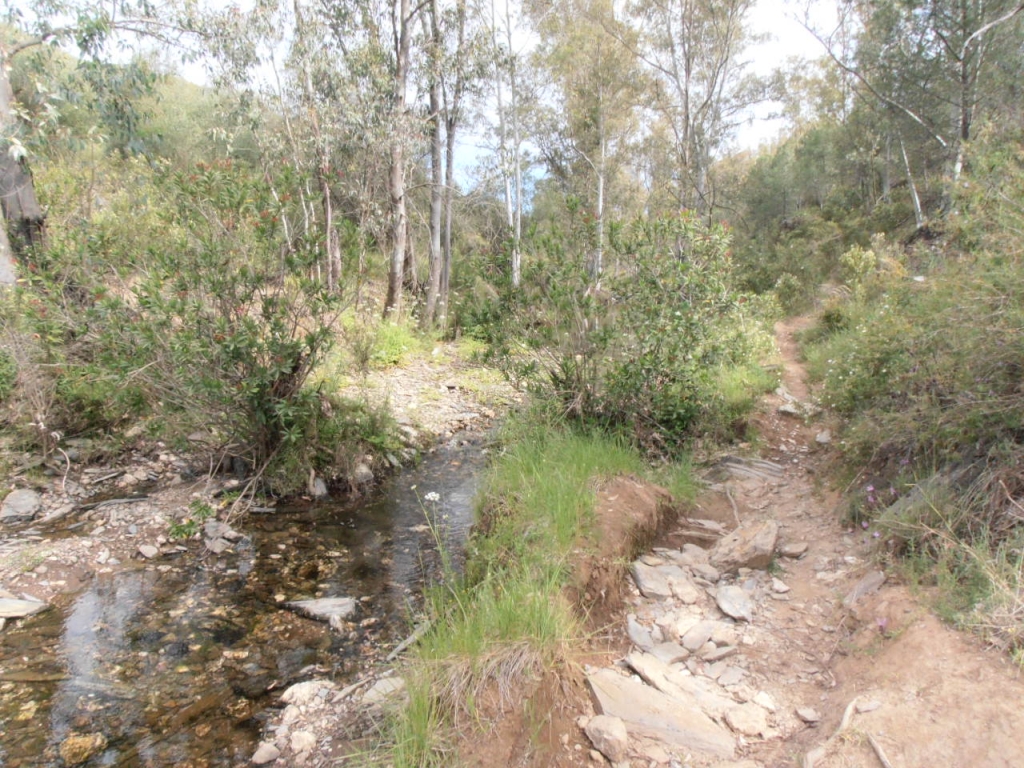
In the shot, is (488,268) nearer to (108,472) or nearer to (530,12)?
(108,472)

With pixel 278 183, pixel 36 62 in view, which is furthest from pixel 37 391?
pixel 36 62

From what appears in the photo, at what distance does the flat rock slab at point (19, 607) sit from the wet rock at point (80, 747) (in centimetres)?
151

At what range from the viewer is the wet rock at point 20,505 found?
18.1 ft

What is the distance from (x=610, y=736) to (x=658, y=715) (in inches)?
11.9

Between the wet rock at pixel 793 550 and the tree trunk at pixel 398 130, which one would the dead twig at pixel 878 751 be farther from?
the tree trunk at pixel 398 130

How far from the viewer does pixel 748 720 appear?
108 inches

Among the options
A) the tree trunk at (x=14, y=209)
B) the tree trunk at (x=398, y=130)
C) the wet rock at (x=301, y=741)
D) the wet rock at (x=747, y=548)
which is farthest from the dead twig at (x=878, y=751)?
the tree trunk at (x=398, y=130)

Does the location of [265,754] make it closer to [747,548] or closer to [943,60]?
[747,548]

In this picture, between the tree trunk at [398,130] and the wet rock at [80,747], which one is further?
the tree trunk at [398,130]

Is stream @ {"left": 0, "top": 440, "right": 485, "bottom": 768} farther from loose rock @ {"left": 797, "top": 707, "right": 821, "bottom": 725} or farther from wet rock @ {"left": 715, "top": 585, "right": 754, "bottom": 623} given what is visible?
loose rock @ {"left": 797, "top": 707, "right": 821, "bottom": 725}

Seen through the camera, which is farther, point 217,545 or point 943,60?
point 943,60

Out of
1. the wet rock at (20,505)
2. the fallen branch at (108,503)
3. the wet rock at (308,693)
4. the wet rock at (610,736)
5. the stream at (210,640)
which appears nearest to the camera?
the wet rock at (610,736)

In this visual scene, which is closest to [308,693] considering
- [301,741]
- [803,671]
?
[301,741]

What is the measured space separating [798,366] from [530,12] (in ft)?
47.0
